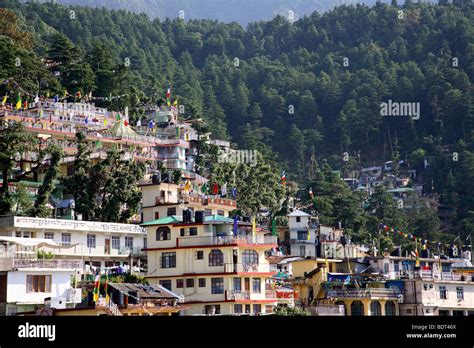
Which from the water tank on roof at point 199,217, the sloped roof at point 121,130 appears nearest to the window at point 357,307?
the water tank on roof at point 199,217

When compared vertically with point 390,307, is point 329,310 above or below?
below

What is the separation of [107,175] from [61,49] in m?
54.1

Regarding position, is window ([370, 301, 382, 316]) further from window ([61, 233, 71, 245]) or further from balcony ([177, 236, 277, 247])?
window ([61, 233, 71, 245])

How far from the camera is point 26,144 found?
78938mm

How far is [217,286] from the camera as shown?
199 ft

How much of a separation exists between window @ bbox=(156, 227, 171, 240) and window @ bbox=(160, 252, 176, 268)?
1.22 meters

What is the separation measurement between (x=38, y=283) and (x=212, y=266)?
40.9 feet

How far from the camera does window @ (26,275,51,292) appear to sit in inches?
2114

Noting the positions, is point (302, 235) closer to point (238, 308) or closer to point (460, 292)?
point (460, 292)

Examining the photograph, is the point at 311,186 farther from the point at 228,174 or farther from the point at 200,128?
the point at 228,174

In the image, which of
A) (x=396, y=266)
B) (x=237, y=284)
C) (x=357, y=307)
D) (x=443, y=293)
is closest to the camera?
(x=237, y=284)

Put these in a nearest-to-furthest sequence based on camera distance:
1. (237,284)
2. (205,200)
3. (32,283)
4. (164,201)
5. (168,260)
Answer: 1. (32,283)
2. (237,284)
3. (168,260)
4. (164,201)
5. (205,200)

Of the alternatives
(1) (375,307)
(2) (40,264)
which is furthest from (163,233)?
(1) (375,307)
